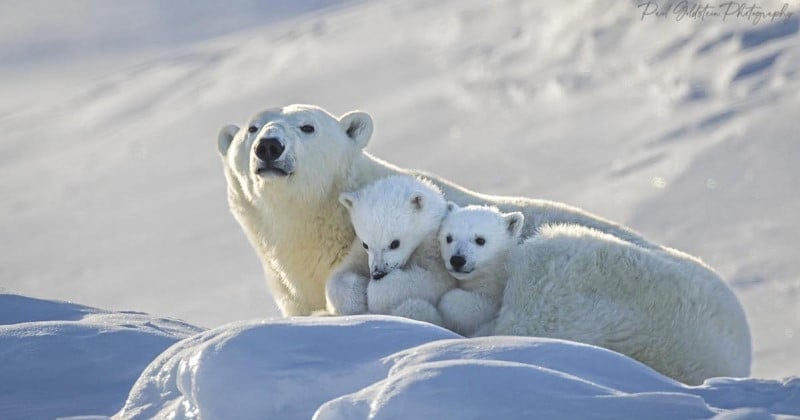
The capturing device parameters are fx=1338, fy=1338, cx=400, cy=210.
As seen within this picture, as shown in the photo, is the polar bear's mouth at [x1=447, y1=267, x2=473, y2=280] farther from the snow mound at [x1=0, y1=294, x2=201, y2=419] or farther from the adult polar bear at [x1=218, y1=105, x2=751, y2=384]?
the snow mound at [x1=0, y1=294, x2=201, y2=419]

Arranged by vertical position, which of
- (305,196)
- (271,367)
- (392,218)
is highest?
(305,196)

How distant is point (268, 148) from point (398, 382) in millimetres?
2117

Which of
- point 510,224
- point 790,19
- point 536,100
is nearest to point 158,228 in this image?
point 536,100

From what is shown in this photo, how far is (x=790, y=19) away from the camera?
57.0m

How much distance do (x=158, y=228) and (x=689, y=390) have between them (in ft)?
223

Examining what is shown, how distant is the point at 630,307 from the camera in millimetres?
5238

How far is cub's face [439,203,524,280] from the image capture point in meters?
5.40

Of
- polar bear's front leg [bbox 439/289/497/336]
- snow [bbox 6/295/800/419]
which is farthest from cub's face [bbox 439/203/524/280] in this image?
snow [bbox 6/295/800/419]

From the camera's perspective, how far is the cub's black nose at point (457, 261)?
212 inches

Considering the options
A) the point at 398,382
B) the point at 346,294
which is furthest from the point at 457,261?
the point at 398,382

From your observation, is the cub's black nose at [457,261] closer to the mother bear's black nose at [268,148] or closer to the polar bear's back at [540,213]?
the polar bear's back at [540,213]

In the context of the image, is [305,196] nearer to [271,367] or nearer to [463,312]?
[463,312]

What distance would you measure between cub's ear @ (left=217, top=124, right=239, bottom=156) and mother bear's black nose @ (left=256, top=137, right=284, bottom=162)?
0.61m

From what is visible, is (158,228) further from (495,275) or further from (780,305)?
A: (495,275)
